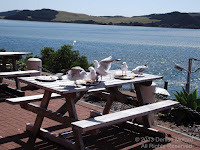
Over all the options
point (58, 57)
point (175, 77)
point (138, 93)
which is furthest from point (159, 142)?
point (175, 77)

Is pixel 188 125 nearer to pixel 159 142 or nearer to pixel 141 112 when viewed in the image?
pixel 159 142

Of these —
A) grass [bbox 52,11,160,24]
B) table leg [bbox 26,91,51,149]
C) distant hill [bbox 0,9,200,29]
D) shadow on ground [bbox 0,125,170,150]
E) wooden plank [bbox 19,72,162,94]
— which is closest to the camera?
wooden plank [bbox 19,72,162,94]

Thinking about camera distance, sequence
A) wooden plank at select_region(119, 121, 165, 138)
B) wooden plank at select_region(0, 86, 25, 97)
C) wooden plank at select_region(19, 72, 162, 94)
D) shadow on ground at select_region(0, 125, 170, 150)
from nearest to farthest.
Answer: wooden plank at select_region(19, 72, 162, 94)
shadow on ground at select_region(0, 125, 170, 150)
wooden plank at select_region(119, 121, 165, 138)
wooden plank at select_region(0, 86, 25, 97)

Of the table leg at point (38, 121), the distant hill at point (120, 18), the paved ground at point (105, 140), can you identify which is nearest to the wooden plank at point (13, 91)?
the paved ground at point (105, 140)

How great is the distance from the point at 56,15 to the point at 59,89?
522ft

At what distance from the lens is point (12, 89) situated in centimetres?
815

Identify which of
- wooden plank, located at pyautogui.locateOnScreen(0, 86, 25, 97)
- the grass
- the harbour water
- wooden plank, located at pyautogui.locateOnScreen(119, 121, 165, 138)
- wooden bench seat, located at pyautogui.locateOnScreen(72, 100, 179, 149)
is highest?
the grass

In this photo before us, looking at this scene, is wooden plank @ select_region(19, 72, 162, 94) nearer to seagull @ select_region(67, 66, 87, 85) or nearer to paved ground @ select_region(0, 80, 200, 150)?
seagull @ select_region(67, 66, 87, 85)

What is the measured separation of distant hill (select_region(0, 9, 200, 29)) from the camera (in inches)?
4614

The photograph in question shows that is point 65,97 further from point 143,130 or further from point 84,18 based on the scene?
point 84,18

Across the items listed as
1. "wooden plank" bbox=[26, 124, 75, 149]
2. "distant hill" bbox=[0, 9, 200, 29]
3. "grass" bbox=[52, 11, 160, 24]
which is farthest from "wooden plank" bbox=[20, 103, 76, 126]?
"grass" bbox=[52, 11, 160, 24]

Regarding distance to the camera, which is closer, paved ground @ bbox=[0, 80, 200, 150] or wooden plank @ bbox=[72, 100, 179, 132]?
wooden plank @ bbox=[72, 100, 179, 132]

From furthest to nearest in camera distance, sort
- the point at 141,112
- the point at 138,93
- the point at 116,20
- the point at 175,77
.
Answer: the point at 116,20, the point at 175,77, the point at 138,93, the point at 141,112

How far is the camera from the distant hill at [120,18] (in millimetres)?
117188
